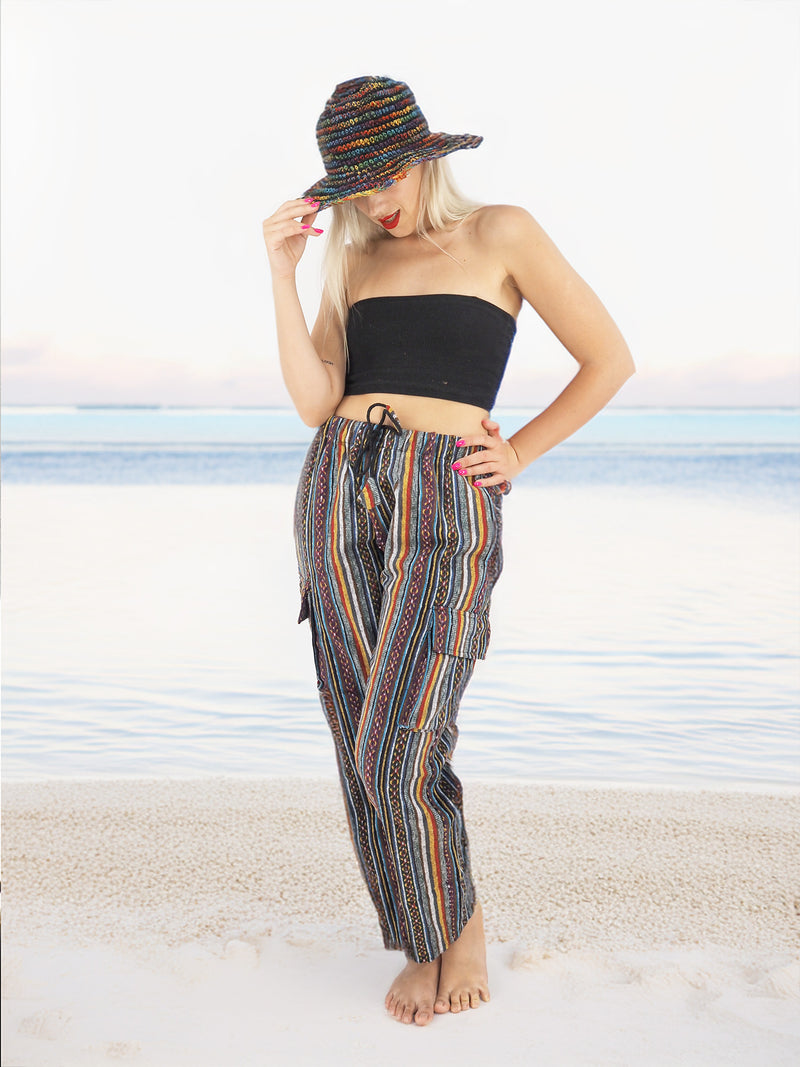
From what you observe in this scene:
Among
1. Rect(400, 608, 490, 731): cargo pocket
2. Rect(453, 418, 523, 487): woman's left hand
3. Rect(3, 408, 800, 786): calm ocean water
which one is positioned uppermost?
Rect(453, 418, 523, 487): woman's left hand

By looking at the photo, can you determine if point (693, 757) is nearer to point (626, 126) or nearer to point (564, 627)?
point (564, 627)

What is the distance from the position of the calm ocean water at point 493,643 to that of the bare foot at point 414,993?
4.44 feet

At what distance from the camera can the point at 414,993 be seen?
197 cm

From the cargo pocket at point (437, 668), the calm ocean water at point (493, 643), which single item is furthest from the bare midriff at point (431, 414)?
the calm ocean water at point (493, 643)

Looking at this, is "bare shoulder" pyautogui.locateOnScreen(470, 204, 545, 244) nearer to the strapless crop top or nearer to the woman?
the woman

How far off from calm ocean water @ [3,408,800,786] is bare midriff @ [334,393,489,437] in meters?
1.68

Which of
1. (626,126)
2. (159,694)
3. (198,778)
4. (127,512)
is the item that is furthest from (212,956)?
(626,126)

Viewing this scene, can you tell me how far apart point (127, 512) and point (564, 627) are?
5.87 metres

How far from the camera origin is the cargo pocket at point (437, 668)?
1.85 metres

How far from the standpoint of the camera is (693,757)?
3516 millimetres

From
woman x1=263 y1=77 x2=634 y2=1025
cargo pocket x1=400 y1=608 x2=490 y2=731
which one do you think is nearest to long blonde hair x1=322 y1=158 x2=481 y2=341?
woman x1=263 y1=77 x2=634 y2=1025

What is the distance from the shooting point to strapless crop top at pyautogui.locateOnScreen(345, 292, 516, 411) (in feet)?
6.36

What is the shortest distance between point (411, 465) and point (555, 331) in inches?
15.9

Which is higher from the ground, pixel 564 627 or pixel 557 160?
pixel 557 160
